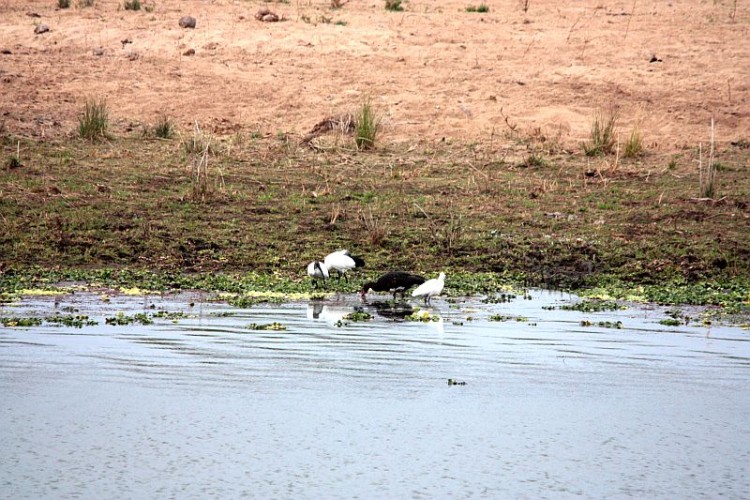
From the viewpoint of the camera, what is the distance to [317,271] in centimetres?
1348

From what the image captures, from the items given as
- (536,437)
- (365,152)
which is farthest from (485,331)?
(365,152)

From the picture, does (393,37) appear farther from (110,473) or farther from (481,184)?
(110,473)

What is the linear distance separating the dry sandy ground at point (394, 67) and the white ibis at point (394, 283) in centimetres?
786

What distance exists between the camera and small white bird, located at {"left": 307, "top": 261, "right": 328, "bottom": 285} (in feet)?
44.2

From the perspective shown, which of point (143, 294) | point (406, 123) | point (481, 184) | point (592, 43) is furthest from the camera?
point (592, 43)

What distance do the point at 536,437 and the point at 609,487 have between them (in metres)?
1.04

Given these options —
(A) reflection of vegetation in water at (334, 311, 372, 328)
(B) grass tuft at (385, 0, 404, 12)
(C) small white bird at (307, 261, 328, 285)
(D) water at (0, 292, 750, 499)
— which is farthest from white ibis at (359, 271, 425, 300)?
(B) grass tuft at (385, 0, 404, 12)

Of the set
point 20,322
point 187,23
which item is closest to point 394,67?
point 187,23

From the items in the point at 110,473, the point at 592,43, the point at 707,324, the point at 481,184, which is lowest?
the point at 110,473

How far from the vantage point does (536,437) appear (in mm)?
7672

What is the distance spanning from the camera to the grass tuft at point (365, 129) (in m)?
20.1

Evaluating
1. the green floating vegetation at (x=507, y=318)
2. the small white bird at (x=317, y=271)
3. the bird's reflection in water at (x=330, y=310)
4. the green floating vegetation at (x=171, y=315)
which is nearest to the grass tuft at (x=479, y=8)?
the small white bird at (x=317, y=271)

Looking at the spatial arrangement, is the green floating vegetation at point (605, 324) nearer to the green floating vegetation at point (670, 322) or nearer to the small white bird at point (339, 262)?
the green floating vegetation at point (670, 322)

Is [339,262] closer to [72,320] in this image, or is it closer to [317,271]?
[317,271]
